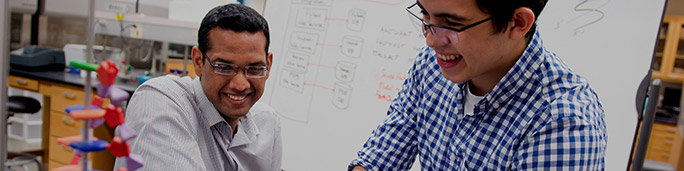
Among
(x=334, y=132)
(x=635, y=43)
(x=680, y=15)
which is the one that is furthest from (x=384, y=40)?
(x=680, y=15)

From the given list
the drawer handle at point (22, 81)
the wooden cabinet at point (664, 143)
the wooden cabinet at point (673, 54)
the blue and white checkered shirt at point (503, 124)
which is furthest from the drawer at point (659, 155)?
the drawer handle at point (22, 81)

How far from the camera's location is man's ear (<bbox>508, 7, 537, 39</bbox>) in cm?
86

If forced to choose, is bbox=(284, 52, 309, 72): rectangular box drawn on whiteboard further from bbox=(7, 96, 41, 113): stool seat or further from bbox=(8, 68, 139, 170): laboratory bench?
bbox=(7, 96, 41, 113): stool seat

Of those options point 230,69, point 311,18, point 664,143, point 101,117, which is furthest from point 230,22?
point 664,143

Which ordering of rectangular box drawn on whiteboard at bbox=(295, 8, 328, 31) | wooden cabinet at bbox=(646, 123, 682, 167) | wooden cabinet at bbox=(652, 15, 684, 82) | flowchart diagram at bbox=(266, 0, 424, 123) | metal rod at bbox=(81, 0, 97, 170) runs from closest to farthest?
metal rod at bbox=(81, 0, 97, 170)
flowchart diagram at bbox=(266, 0, 424, 123)
rectangular box drawn on whiteboard at bbox=(295, 8, 328, 31)
wooden cabinet at bbox=(652, 15, 684, 82)
wooden cabinet at bbox=(646, 123, 682, 167)

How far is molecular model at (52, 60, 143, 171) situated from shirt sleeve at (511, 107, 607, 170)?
693 mm

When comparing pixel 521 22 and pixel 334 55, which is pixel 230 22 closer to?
pixel 521 22

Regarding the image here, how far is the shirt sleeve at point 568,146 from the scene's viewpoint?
85 centimetres

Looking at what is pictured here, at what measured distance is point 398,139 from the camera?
121 cm

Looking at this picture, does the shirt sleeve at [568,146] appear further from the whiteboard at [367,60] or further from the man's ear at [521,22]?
the whiteboard at [367,60]

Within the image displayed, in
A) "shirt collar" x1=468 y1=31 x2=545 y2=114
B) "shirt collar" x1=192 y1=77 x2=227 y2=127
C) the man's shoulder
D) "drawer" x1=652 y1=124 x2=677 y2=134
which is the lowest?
"drawer" x1=652 y1=124 x2=677 y2=134

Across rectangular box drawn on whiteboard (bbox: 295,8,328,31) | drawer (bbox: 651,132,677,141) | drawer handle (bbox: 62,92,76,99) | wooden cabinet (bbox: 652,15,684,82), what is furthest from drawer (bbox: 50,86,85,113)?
drawer (bbox: 651,132,677,141)

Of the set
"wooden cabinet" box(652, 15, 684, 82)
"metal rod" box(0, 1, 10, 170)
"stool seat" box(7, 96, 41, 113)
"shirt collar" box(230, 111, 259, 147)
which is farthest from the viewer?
"wooden cabinet" box(652, 15, 684, 82)

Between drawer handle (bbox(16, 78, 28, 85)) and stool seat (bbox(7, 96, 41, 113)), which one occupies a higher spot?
drawer handle (bbox(16, 78, 28, 85))
